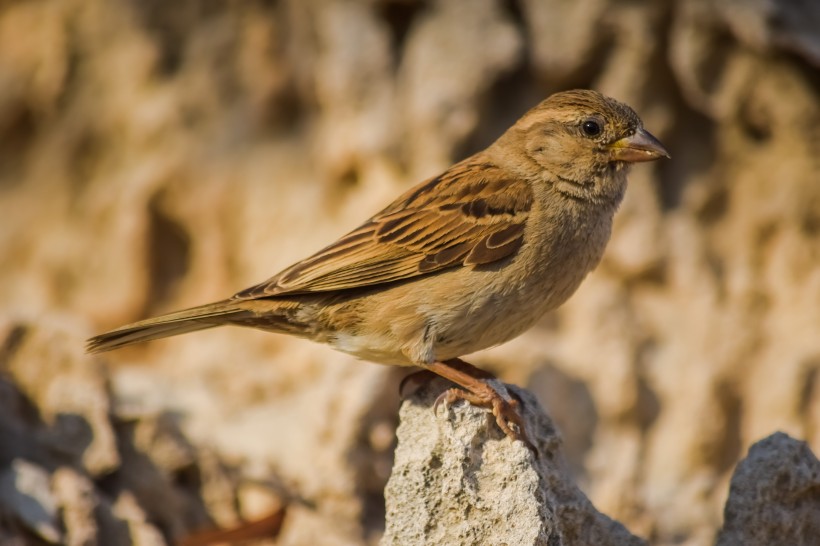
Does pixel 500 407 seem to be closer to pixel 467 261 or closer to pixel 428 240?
pixel 467 261

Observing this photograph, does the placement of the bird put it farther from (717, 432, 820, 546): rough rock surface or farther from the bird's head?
(717, 432, 820, 546): rough rock surface

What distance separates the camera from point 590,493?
689 centimetres

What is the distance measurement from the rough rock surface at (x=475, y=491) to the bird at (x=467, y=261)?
0.28 m

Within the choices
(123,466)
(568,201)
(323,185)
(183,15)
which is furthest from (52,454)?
(183,15)

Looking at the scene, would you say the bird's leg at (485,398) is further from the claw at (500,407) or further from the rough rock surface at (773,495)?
the rough rock surface at (773,495)

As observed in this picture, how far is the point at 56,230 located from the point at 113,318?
748mm

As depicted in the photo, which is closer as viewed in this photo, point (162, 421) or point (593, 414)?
point (162, 421)

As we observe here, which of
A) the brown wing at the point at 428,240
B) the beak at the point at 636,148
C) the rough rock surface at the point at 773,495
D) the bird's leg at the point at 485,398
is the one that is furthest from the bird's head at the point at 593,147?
the rough rock surface at the point at 773,495

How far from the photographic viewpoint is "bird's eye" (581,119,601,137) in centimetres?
533

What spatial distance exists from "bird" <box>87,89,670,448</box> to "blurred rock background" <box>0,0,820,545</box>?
1.09 m

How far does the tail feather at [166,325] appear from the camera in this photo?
5215mm

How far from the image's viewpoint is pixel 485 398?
4.71 metres

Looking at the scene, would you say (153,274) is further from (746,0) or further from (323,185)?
(746,0)

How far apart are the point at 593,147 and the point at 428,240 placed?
2.53 ft
